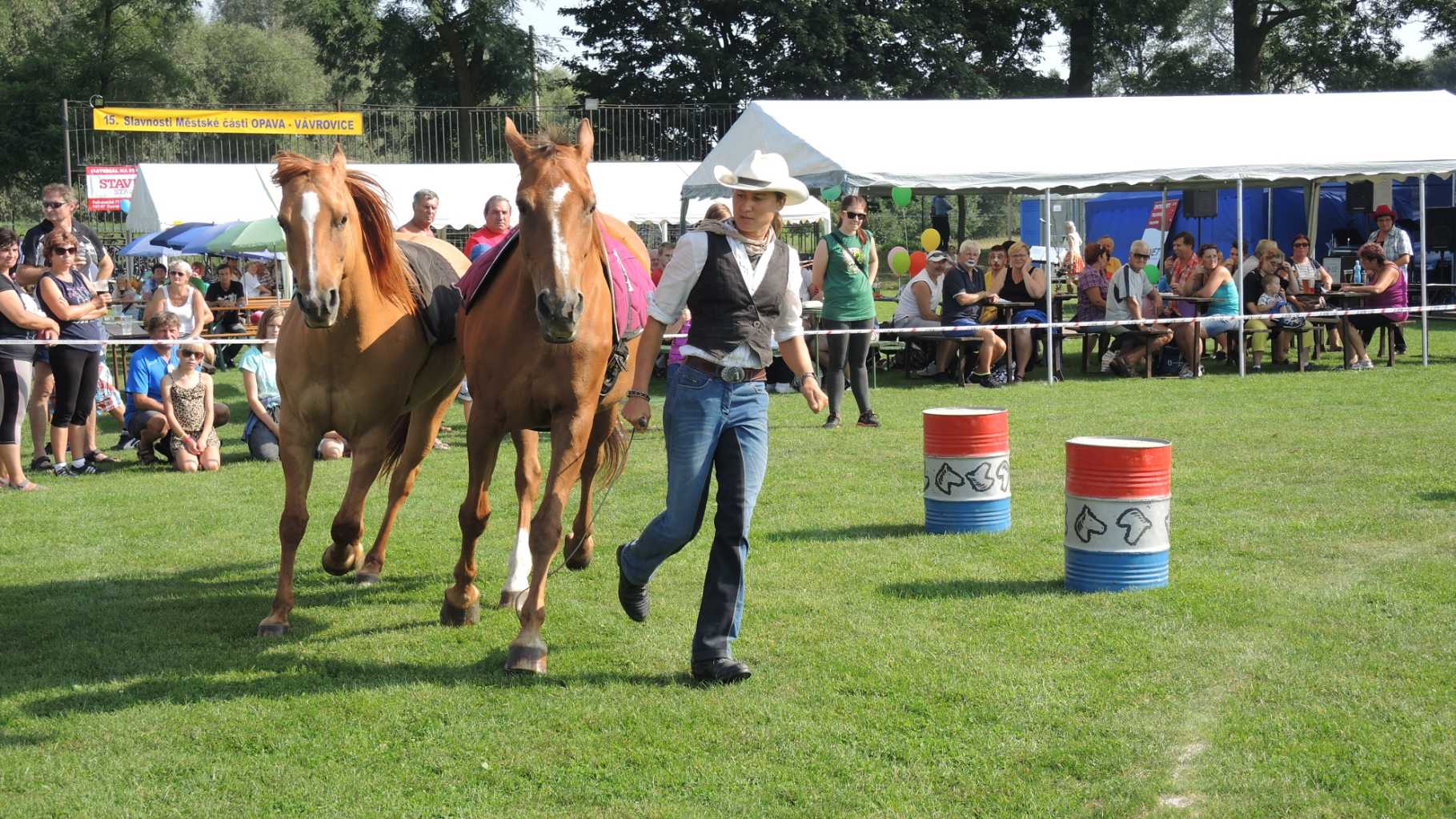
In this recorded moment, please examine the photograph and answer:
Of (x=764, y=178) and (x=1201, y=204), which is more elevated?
(x=1201, y=204)

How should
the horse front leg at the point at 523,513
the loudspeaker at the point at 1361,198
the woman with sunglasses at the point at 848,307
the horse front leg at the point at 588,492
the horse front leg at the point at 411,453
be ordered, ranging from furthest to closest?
1. the loudspeaker at the point at 1361,198
2. the woman with sunglasses at the point at 848,307
3. the horse front leg at the point at 411,453
4. the horse front leg at the point at 588,492
5. the horse front leg at the point at 523,513

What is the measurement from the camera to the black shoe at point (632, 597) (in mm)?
5715

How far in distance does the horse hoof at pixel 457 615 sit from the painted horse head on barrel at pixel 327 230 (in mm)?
1452

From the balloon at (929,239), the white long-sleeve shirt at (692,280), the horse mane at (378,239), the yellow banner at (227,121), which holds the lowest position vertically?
the white long-sleeve shirt at (692,280)

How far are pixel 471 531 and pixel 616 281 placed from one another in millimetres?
1387

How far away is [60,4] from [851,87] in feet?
131

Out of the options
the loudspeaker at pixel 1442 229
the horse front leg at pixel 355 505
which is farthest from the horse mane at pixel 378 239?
the loudspeaker at pixel 1442 229

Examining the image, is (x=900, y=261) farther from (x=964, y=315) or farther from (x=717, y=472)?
(x=717, y=472)

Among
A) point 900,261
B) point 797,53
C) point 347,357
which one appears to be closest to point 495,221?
point 347,357

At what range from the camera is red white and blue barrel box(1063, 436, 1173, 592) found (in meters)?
6.23

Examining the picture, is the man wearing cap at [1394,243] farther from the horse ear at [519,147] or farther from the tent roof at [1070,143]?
the horse ear at [519,147]

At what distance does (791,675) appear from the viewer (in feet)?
17.5

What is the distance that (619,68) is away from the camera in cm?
4391

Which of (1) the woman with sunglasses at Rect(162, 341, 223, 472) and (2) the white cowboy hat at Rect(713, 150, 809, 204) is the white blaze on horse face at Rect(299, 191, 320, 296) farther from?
(1) the woman with sunglasses at Rect(162, 341, 223, 472)
